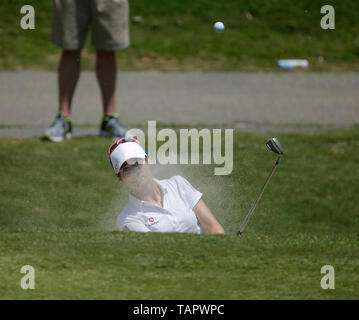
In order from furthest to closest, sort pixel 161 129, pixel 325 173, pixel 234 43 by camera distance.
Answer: pixel 234 43 → pixel 161 129 → pixel 325 173

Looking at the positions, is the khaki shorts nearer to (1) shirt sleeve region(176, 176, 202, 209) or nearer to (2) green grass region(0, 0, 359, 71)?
(1) shirt sleeve region(176, 176, 202, 209)

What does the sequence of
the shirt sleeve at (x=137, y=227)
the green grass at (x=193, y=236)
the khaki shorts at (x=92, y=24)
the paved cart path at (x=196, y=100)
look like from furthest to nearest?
the paved cart path at (x=196, y=100)
the khaki shorts at (x=92, y=24)
the shirt sleeve at (x=137, y=227)
the green grass at (x=193, y=236)

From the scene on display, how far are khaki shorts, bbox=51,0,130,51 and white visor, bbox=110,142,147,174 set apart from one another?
9.46 ft

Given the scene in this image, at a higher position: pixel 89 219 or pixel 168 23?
pixel 168 23

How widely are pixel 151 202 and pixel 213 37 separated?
7.51 m

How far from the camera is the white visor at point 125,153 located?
512 centimetres

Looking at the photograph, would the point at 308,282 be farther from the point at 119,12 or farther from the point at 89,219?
the point at 119,12

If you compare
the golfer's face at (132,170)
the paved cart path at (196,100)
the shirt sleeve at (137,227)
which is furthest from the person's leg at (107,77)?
the shirt sleeve at (137,227)

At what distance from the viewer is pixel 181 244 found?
14.8 ft

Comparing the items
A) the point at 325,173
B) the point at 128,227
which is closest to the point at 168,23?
the point at 325,173

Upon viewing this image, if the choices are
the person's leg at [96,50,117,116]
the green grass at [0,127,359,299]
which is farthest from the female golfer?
the person's leg at [96,50,117,116]

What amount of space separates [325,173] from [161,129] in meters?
1.77

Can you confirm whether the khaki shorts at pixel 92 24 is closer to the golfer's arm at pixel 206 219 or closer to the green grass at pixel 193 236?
the green grass at pixel 193 236

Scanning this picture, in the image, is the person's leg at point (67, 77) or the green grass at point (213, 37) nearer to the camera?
the person's leg at point (67, 77)
